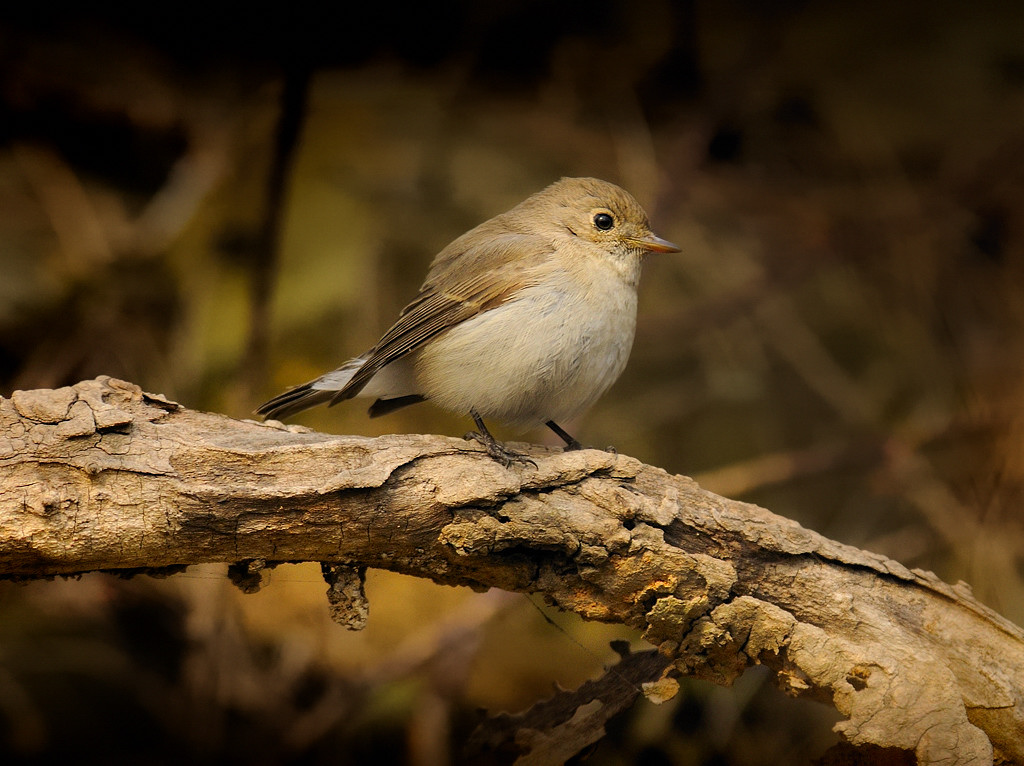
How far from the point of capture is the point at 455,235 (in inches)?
160

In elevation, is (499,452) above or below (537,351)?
below

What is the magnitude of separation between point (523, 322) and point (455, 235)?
5.86 feet

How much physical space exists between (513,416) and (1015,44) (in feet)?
9.24

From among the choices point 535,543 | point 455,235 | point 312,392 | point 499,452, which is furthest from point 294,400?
point 455,235

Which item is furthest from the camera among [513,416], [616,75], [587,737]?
[616,75]

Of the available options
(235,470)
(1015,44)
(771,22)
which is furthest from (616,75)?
(235,470)

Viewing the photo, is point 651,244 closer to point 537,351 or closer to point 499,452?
point 537,351

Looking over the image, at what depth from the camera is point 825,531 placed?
3.88 meters

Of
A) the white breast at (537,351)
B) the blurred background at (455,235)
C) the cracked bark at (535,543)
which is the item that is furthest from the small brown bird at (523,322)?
the blurred background at (455,235)

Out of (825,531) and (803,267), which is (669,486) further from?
(803,267)

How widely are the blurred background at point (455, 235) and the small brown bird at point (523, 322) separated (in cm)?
94

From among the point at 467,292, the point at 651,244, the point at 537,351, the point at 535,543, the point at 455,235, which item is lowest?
the point at 535,543

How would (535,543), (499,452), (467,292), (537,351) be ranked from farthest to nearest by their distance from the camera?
(467,292) < (537,351) < (499,452) < (535,543)

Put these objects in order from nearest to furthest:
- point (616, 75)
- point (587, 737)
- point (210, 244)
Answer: point (587, 737)
point (210, 244)
point (616, 75)
